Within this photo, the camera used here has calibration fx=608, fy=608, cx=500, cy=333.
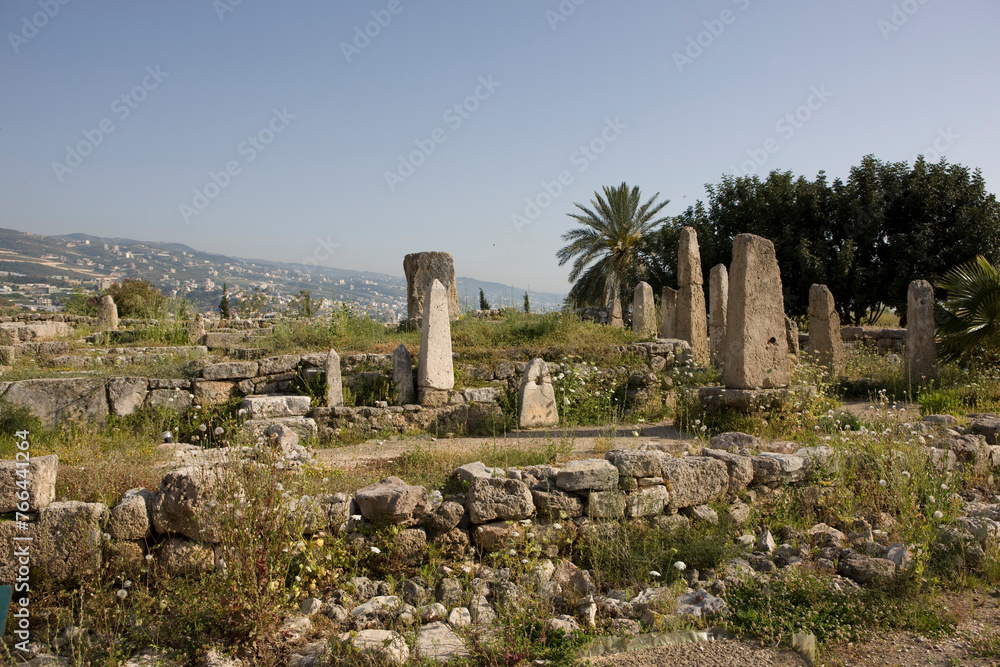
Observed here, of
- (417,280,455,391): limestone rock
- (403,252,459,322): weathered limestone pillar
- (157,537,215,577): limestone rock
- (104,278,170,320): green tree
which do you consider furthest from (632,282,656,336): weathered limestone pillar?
Answer: (104,278,170,320): green tree

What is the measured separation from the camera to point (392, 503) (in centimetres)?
433

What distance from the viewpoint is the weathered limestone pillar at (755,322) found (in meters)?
7.75

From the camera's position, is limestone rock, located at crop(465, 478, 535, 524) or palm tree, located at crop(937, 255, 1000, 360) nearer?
limestone rock, located at crop(465, 478, 535, 524)

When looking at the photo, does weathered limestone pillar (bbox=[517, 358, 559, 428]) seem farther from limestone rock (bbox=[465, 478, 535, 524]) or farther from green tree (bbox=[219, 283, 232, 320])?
green tree (bbox=[219, 283, 232, 320])

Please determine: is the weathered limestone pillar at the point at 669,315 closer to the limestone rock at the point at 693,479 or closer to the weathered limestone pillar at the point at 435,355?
the weathered limestone pillar at the point at 435,355

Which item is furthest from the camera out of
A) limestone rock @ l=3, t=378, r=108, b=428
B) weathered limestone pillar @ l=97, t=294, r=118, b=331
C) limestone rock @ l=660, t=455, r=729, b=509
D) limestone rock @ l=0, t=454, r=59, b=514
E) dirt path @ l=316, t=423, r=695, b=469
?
weathered limestone pillar @ l=97, t=294, r=118, b=331

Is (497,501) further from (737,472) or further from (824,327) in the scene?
(824,327)

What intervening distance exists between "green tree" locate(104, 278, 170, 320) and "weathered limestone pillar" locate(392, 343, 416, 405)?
14830 mm

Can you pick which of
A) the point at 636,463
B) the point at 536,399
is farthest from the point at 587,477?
the point at 536,399

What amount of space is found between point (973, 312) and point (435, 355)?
923 centimetres

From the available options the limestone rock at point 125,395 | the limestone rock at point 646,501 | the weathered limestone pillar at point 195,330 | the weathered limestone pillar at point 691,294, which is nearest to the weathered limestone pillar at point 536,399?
the limestone rock at point 646,501

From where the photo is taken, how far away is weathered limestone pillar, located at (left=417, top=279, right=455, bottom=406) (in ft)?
29.6

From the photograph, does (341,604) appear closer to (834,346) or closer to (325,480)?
(325,480)

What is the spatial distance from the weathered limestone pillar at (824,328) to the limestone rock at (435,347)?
30.3 ft
